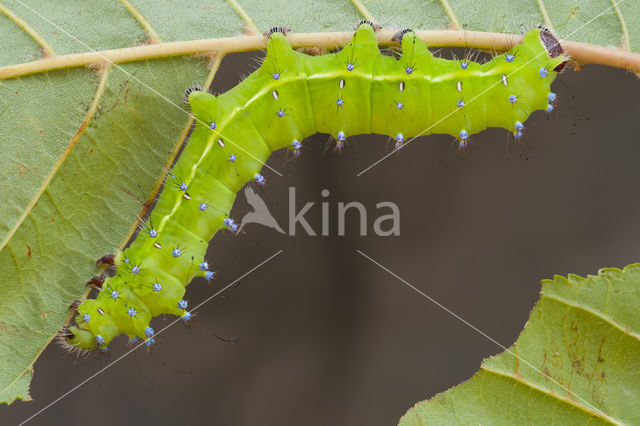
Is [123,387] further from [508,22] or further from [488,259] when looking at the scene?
[508,22]

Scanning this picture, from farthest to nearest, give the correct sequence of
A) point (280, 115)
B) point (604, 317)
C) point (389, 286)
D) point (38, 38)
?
point (389, 286) → point (280, 115) → point (38, 38) → point (604, 317)

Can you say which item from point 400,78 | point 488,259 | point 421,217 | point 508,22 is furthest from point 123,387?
point 508,22

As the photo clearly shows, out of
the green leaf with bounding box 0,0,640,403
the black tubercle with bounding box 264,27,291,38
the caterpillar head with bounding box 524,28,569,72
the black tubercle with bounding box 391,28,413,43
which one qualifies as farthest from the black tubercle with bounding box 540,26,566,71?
the black tubercle with bounding box 264,27,291,38

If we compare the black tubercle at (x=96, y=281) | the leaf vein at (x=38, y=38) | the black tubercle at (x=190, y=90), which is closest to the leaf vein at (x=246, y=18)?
the black tubercle at (x=190, y=90)

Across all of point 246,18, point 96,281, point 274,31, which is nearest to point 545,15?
point 274,31

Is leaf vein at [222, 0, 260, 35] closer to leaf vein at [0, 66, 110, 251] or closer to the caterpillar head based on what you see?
leaf vein at [0, 66, 110, 251]

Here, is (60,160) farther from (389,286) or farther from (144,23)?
(389,286)
